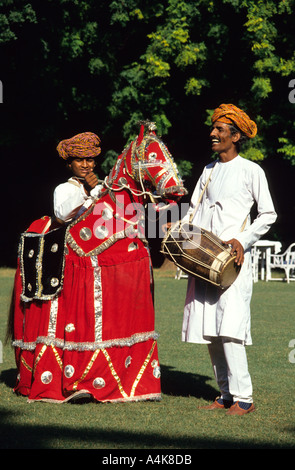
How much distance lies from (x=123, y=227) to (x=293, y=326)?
5.80 metres

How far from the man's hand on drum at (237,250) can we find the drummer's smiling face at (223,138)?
0.76 meters

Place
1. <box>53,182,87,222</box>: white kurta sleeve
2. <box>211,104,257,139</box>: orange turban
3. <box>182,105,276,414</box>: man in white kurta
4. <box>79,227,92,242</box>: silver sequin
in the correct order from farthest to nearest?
<box>79,227,92,242</box>: silver sequin
<box>53,182,87,222</box>: white kurta sleeve
<box>211,104,257,139</box>: orange turban
<box>182,105,276,414</box>: man in white kurta

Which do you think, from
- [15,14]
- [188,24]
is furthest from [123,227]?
[188,24]

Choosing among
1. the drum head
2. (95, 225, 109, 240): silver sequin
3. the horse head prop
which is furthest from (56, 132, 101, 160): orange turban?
the drum head

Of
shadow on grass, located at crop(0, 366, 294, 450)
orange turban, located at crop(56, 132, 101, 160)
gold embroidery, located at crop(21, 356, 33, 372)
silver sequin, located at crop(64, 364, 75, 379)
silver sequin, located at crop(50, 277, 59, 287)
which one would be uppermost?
orange turban, located at crop(56, 132, 101, 160)

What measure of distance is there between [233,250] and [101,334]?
4.22 ft

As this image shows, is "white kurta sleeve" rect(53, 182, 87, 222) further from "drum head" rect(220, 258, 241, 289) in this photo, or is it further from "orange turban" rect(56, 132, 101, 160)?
"drum head" rect(220, 258, 241, 289)

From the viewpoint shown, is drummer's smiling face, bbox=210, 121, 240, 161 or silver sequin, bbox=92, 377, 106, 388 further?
silver sequin, bbox=92, 377, 106, 388

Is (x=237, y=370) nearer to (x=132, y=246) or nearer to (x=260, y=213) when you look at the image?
(x=260, y=213)

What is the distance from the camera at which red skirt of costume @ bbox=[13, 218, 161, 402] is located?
6184mm

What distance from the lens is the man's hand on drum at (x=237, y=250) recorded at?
224 inches

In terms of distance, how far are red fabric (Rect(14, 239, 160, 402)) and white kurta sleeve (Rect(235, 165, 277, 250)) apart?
0.92m

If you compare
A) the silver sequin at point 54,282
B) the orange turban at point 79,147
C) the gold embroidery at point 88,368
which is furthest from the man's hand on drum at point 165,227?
the gold embroidery at point 88,368
